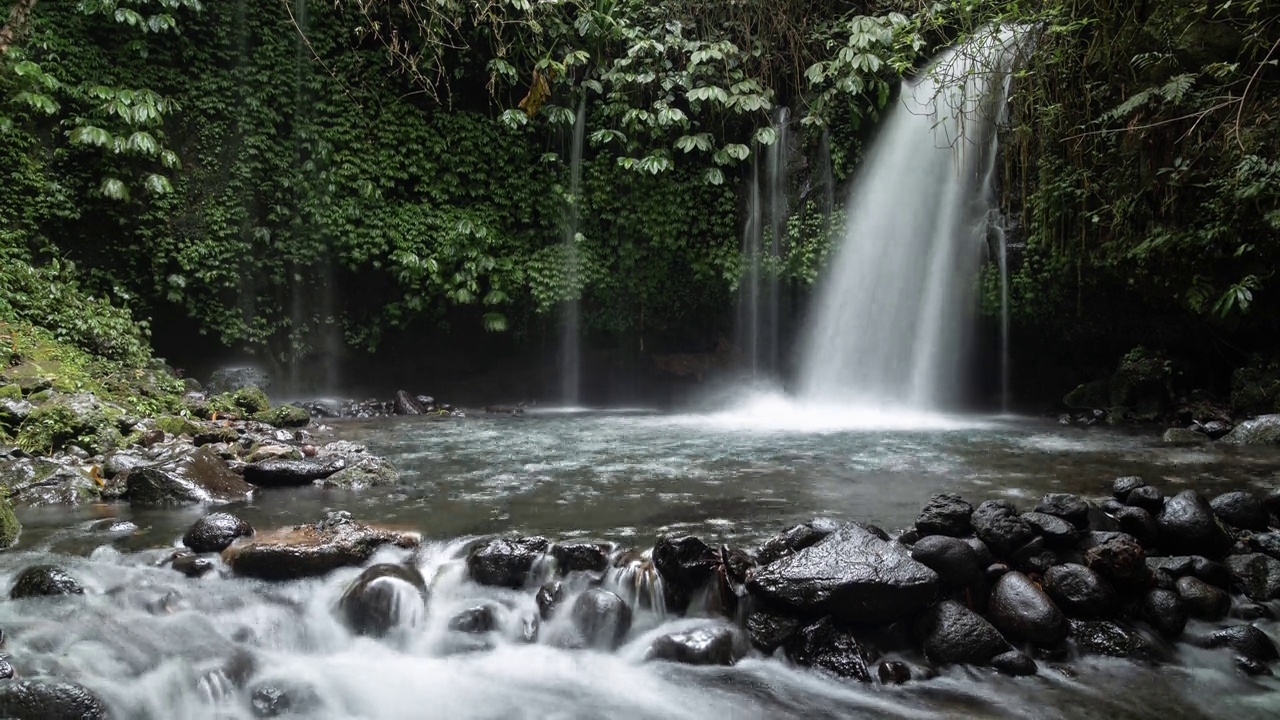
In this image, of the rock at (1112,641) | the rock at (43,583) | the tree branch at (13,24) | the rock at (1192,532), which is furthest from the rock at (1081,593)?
the tree branch at (13,24)

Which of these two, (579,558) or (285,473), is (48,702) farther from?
(285,473)

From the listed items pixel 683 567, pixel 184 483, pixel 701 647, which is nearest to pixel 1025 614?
pixel 701 647

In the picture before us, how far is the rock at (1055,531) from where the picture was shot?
421cm

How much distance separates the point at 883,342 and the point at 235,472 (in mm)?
9139

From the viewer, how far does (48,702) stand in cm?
314

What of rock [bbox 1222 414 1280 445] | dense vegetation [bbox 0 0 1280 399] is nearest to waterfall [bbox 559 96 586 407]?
dense vegetation [bbox 0 0 1280 399]

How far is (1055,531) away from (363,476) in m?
5.13

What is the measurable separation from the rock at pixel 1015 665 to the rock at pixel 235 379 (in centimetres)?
1108

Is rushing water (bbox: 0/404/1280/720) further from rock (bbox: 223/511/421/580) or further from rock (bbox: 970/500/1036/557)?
rock (bbox: 970/500/1036/557)

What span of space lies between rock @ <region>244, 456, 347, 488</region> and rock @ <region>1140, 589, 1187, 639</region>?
19.1 feet

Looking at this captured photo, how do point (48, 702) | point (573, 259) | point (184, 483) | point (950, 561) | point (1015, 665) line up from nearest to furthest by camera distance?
1. point (48, 702)
2. point (1015, 665)
3. point (950, 561)
4. point (184, 483)
5. point (573, 259)

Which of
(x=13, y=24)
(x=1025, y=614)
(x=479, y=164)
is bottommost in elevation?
(x=1025, y=614)

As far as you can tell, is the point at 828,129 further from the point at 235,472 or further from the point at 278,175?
the point at 235,472

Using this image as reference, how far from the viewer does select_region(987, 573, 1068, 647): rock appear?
3.66 m
